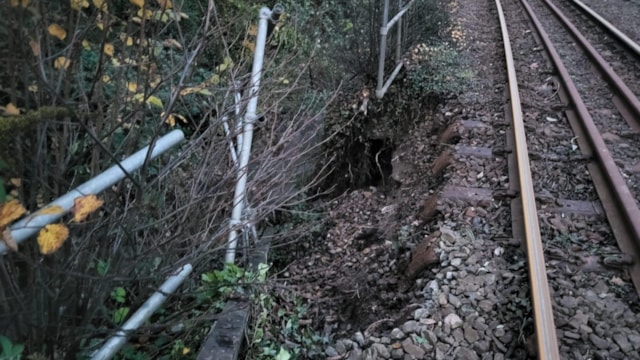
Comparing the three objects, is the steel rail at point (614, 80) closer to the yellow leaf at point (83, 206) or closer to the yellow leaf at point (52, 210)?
the yellow leaf at point (83, 206)

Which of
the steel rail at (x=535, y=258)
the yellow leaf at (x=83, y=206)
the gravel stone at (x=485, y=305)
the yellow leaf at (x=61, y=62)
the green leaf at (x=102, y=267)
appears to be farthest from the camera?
the gravel stone at (x=485, y=305)

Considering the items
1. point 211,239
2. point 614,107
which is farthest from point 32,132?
point 614,107

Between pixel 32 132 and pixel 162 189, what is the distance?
3.80ft

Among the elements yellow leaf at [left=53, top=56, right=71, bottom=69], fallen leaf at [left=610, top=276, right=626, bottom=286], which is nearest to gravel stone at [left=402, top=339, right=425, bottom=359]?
fallen leaf at [left=610, top=276, right=626, bottom=286]

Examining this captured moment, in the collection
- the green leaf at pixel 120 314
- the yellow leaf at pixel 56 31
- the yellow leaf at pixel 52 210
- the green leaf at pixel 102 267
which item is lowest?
the green leaf at pixel 120 314

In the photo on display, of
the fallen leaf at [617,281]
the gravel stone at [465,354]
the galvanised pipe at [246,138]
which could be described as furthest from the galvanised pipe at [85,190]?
the fallen leaf at [617,281]

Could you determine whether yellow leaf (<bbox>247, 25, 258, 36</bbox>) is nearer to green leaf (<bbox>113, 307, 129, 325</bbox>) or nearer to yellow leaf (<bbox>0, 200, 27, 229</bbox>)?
green leaf (<bbox>113, 307, 129, 325</bbox>)

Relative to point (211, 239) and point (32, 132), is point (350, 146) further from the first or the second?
point (32, 132)

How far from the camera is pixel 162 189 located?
3143mm

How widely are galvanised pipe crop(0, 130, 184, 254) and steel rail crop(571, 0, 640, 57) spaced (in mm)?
7965

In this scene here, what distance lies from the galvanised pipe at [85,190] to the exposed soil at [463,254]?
5.39ft

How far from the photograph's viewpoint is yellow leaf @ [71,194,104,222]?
162cm

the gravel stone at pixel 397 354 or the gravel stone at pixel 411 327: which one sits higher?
the gravel stone at pixel 411 327

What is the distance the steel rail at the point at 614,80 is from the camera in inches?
221
